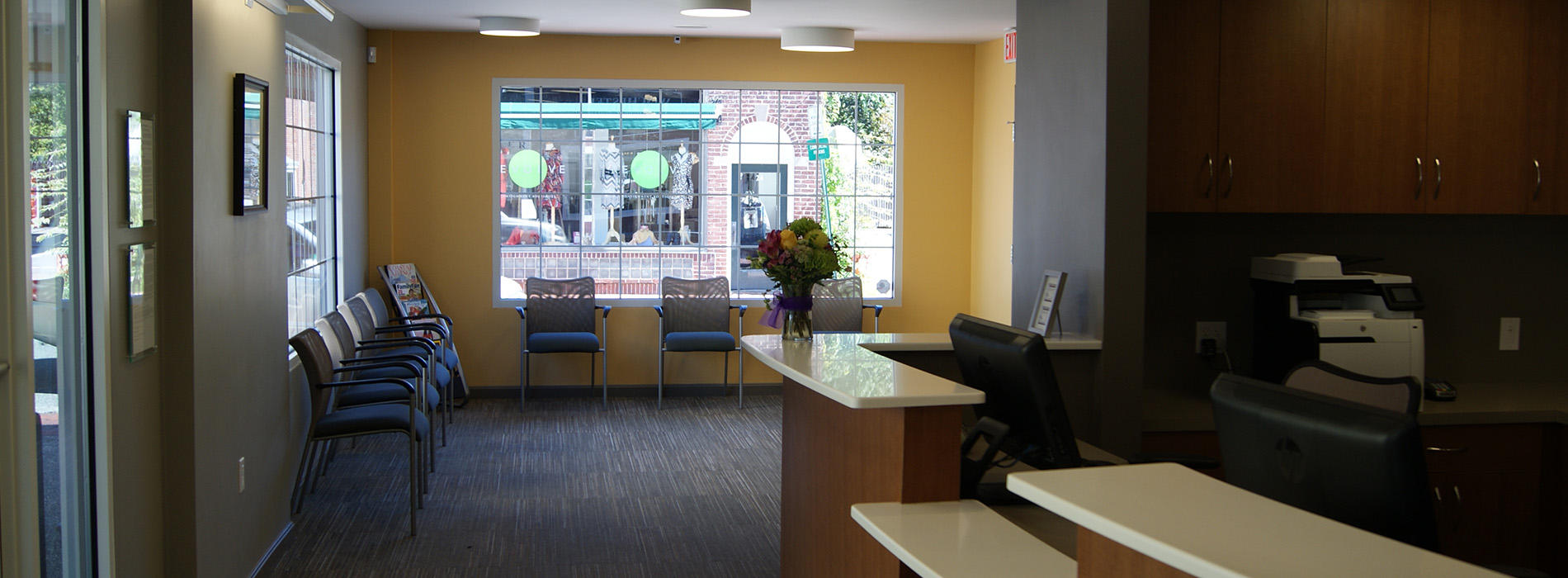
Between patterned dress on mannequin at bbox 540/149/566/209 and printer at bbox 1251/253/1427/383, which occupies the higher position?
patterned dress on mannequin at bbox 540/149/566/209

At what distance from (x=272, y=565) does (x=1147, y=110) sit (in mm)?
3580

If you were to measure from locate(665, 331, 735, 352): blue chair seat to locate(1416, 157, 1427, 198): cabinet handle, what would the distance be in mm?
4351

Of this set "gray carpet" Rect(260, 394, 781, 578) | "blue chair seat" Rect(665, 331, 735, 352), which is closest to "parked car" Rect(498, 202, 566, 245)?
"blue chair seat" Rect(665, 331, 735, 352)

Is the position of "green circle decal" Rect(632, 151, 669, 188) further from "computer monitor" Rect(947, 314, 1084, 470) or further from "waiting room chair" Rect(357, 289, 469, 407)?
"computer monitor" Rect(947, 314, 1084, 470)

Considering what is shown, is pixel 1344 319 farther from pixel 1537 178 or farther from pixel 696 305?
pixel 696 305

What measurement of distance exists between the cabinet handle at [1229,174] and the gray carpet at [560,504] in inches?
84.0

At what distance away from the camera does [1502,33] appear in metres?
3.78

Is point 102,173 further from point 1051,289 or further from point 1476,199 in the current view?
point 1476,199

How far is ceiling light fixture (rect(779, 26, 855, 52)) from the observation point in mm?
7102

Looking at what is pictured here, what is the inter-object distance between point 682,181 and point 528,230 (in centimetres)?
116

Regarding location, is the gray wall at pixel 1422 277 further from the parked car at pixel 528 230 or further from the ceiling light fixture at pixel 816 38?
the parked car at pixel 528 230

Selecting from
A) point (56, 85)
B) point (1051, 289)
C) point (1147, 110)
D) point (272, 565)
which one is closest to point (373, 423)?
point (272, 565)

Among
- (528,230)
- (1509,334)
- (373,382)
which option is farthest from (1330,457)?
(528,230)

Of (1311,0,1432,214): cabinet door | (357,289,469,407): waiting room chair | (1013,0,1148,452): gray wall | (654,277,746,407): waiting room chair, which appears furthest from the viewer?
(654,277,746,407): waiting room chair
